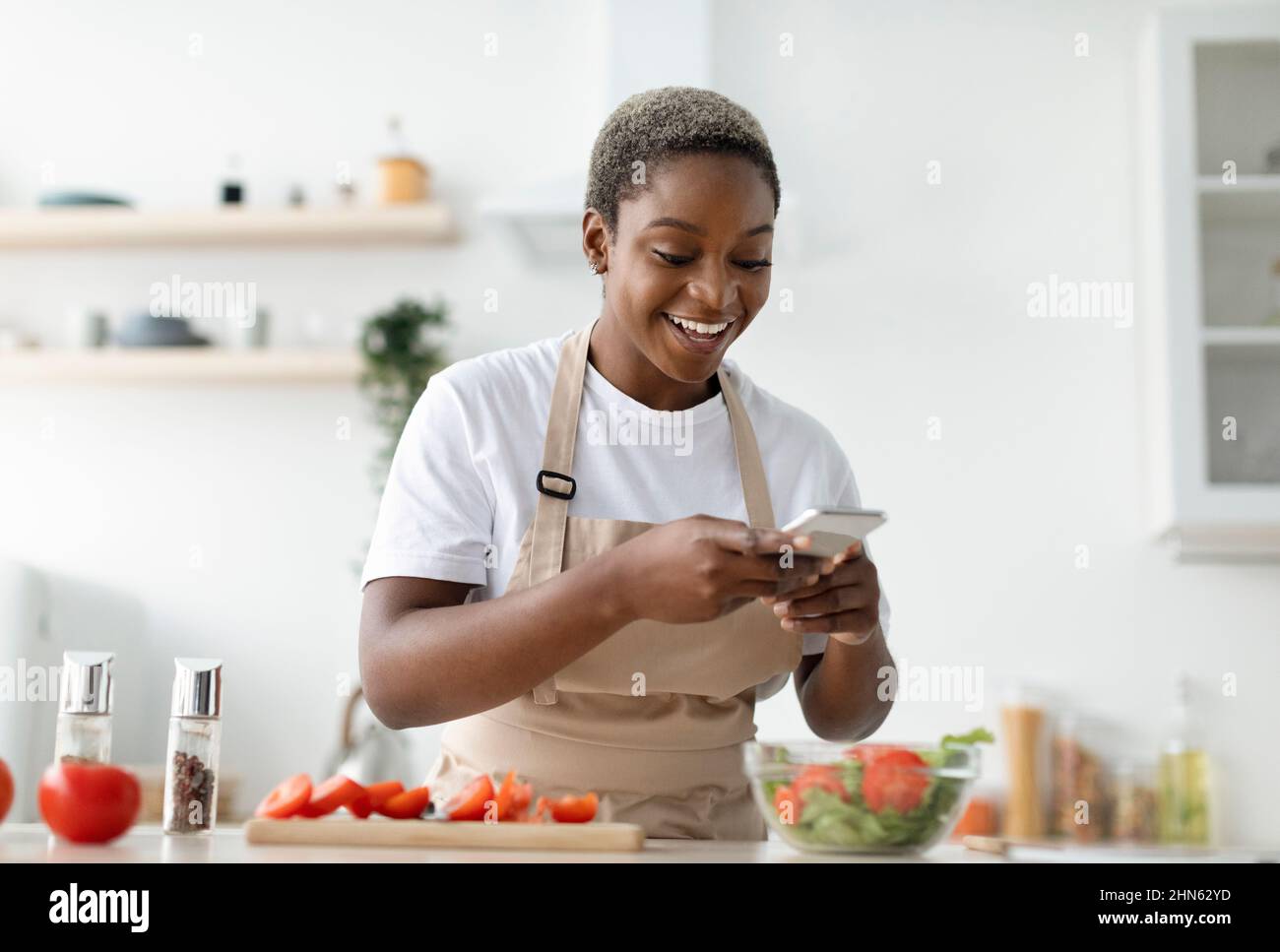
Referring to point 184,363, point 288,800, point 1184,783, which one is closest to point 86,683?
point 288,800

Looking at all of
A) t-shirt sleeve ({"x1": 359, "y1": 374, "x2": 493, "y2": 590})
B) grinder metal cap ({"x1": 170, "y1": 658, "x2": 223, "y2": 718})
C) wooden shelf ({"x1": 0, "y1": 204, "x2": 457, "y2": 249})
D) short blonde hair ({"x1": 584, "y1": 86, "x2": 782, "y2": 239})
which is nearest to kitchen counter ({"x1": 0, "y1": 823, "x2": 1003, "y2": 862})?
grinder metal cap ({"x1": 170, "y1": 658, "x2": 223, "y2": 718})

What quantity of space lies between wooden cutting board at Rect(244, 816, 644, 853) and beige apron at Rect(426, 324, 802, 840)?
0.36 metres

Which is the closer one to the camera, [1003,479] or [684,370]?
[684,370]

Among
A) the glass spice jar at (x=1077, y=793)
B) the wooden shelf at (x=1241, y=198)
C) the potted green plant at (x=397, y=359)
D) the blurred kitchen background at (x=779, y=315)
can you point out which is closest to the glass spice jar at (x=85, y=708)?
the blurred kitchen background at (x=779, y=315)

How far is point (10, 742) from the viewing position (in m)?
2.69

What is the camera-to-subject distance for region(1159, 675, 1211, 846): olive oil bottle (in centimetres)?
281

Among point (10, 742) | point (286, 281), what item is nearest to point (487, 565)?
point (10, 742)

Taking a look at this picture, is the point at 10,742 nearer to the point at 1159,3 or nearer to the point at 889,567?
the point at 889,567

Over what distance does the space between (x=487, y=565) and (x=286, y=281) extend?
1.96 meters

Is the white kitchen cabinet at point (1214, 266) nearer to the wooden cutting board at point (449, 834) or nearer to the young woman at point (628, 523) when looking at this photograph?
the young woman at point (628, 523)

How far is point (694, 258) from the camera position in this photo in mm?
1358

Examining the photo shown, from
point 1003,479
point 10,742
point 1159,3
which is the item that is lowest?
point 10,742

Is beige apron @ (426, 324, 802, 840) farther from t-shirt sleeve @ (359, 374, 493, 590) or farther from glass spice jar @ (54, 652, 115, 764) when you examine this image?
glass spice jar @ (54, 652, 115, 764)

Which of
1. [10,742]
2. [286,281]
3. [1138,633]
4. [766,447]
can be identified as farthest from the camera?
[286,281]
